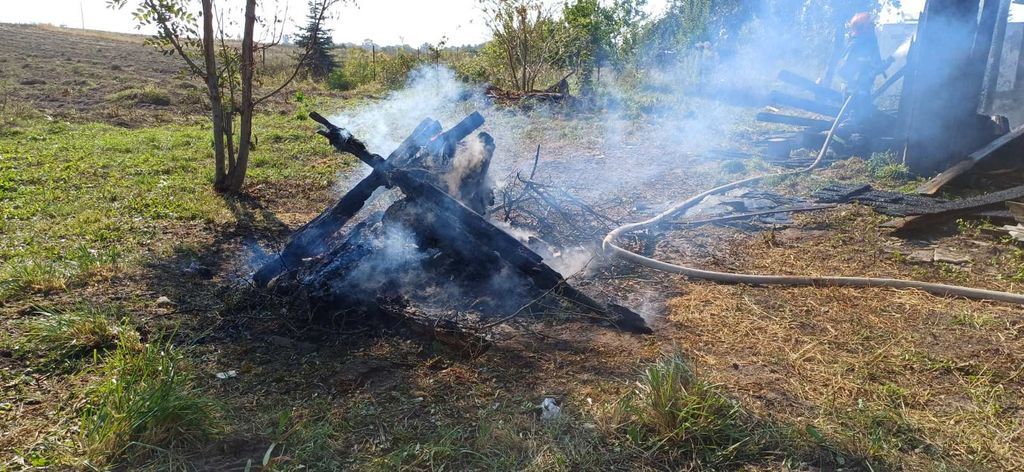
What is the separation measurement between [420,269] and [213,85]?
3783 millimetres

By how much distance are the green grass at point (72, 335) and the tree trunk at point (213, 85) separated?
3.57 meters

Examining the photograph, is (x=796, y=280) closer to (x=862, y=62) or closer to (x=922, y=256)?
(x=922, y=256)

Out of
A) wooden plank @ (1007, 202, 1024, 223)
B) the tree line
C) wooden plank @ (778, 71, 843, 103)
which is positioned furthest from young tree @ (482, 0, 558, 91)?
wooden plank @ (1007, 202, 1024, 223)

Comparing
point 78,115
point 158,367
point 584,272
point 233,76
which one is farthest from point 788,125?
point 78,115

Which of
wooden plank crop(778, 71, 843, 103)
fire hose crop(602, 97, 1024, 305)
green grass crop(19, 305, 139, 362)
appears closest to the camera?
green grass crop(19, 305, 139, 362)

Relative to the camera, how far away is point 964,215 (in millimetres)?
5418

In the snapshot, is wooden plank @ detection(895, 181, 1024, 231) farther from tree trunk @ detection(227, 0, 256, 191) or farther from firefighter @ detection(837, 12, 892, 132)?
tree trunk @ detection(227, 0, 256, 191)

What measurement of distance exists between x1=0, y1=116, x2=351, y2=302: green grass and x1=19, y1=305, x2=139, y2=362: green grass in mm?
707

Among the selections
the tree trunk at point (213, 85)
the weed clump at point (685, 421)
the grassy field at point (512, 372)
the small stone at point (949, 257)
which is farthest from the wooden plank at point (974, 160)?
the tree trunk at point (213, 85)

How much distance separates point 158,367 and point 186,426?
1.28 feet

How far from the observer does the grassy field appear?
2.48 m

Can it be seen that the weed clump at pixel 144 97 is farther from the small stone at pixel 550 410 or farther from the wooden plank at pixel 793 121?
the small stone at pixel 550 410

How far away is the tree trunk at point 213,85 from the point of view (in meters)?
6.25

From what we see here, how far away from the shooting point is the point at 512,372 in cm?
317
